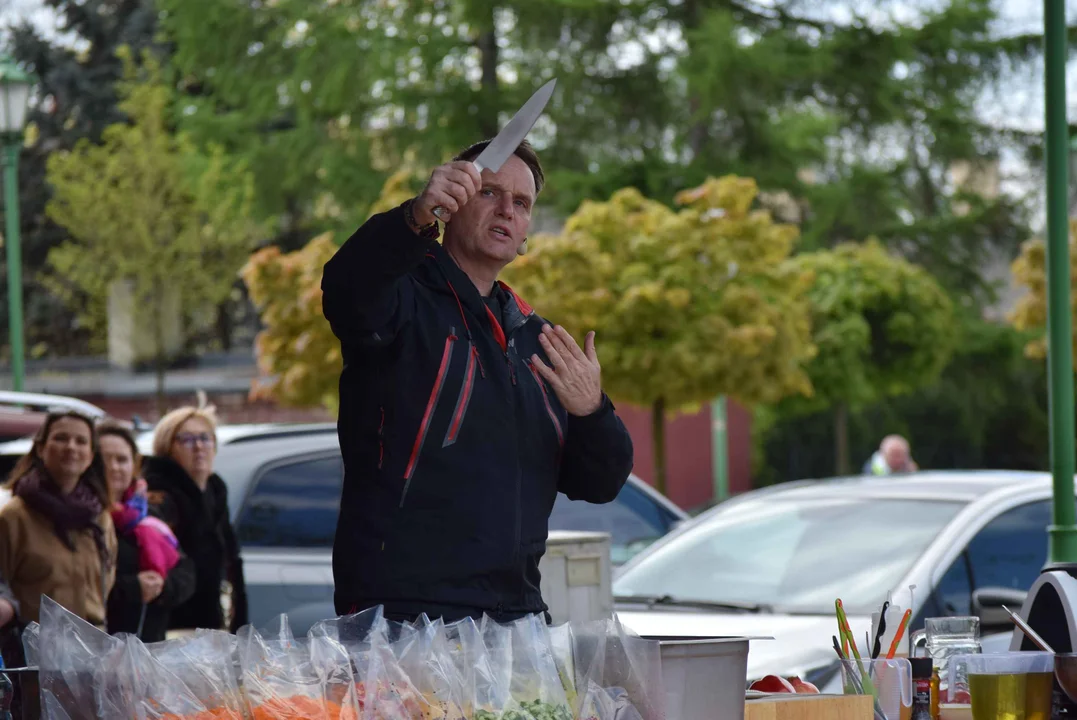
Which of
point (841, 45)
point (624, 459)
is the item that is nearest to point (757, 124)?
point (841, 45)

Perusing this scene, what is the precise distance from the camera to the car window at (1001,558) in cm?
682

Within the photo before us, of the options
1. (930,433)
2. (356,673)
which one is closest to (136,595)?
(356,673)

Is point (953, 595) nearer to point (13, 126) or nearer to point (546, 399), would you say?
point (546, 399)

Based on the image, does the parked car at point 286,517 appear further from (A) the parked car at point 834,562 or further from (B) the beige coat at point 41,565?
(A) the parked car at point 834,562

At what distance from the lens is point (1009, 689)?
3.23 meters

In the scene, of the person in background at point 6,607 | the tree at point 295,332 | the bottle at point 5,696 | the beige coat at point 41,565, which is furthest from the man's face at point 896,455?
the bottle at point 5,696

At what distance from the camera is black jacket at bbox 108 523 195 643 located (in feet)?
23.7

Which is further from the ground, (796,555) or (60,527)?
(60,527)

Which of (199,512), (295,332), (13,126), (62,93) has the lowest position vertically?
(199,512)

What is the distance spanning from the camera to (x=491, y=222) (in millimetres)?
3658

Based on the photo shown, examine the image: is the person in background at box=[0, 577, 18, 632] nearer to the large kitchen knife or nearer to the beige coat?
the beige coat

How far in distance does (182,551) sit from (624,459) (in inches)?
175

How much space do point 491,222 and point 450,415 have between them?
18.9 inches

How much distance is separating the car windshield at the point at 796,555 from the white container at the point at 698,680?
4145 mm
